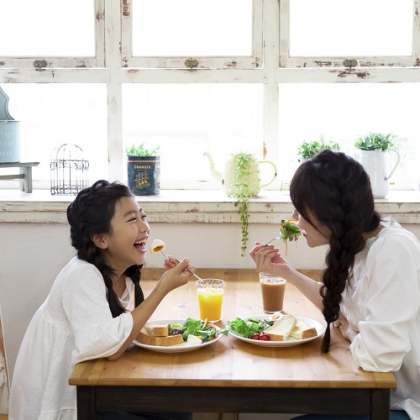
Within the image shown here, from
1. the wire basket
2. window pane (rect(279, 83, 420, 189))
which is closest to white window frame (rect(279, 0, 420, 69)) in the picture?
window pane (rect(279, 83, 420, 189))

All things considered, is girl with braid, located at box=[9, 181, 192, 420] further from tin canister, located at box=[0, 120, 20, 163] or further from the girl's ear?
tin canister, located at box=[0, 120, 20, 163]

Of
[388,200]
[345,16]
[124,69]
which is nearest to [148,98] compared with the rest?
[124,69]

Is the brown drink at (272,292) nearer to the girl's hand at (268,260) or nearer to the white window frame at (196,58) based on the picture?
the girl's hand at (268,260)

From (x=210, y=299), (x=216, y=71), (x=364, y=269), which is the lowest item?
(x=210, y=299)

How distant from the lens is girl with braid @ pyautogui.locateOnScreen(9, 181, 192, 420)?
1.70 metres

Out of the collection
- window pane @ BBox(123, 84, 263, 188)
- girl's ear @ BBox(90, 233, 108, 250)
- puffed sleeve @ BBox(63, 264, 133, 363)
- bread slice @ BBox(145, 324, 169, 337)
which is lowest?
bread slice @ BBox(145, 324, 169, 337)

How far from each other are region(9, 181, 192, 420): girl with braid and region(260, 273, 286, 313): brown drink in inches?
12.6

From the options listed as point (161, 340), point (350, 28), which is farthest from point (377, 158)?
point (161, 340)

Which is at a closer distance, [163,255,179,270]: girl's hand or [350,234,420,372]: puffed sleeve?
[350,234,420,372]: puffed sleeve

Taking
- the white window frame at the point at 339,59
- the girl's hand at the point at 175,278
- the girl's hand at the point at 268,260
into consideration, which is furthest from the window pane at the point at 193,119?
the girl's hand at the point at 175,278

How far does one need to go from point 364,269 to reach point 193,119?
142cm

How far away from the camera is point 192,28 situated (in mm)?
2910

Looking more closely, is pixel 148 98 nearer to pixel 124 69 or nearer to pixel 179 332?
pixel 124 69

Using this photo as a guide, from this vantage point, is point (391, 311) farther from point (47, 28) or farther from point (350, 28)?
point (47, 28)
